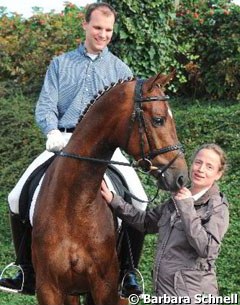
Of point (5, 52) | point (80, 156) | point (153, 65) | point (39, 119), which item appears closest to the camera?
point (80, 156)

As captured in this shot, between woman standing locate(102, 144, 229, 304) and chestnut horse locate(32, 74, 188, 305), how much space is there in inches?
9.3

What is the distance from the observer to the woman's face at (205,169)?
4.94 m

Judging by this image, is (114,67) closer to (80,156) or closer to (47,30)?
(80,156)

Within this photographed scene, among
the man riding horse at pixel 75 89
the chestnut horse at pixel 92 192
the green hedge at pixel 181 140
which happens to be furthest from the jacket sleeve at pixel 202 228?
the green hedge at pixel 181 140

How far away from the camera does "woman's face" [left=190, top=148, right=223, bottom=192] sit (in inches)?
194

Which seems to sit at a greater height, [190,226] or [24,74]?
[24,74]

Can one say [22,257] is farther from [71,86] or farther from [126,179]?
[71,86]

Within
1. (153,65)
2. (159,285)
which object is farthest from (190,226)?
(153,65)

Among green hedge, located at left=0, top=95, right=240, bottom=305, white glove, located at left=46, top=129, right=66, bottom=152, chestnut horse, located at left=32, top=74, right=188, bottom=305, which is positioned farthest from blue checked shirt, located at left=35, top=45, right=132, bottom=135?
green hedge, located at left=0, top=95, right=240, bottom=305

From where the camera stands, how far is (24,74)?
12.5 metres

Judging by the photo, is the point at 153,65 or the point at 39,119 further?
the point at 153,65

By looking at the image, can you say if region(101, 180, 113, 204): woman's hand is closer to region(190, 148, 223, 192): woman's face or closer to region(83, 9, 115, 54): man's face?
region(190, 148, 223, 192): woman's face

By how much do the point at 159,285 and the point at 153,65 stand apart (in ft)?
19.9

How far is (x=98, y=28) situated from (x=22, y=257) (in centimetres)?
188
